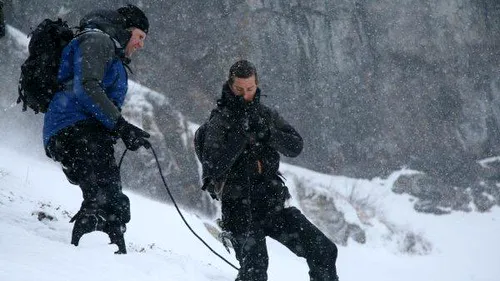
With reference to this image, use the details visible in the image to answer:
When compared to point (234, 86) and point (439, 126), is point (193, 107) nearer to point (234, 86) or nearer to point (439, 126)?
point (439, 126)

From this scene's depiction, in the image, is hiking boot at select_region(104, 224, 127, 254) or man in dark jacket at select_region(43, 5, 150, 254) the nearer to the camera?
man in dark jacket at select_region(43, 5, 150, 254)

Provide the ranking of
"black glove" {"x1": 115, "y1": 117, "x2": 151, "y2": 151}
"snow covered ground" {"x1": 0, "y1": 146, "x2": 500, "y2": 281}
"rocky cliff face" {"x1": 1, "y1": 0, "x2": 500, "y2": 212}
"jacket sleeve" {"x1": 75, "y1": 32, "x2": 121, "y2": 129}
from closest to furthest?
"snow covered ground" {"x1": 0, "y1": 146, "x2": 500, "y2": 281}, "jacket sleeve" {"x1": 75, "y1": 32, "x2": 121, "y2": 129}, "black glove" {"x1": 115, "y1": 117, "x2": 151, "y2": 151}, "rocky cliff face" {"x1": 1, "y1": 0, "x2": 500, "y2": 212}

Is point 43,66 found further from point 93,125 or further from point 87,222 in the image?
point 87,222

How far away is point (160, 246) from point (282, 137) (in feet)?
17.1

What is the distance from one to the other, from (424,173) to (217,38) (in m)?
13.1

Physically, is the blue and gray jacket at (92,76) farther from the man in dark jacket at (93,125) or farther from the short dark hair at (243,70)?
the short dark hair at (243,70)

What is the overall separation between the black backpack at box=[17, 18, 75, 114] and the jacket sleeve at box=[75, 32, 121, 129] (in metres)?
0.27

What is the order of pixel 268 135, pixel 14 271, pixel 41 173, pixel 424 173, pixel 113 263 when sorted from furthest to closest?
pixel 424 173 < pixel 41 173 < pixel 268 135 < pixel 113 263 < pixel 14 271

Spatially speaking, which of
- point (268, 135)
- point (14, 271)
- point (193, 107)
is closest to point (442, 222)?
point (193, 107)

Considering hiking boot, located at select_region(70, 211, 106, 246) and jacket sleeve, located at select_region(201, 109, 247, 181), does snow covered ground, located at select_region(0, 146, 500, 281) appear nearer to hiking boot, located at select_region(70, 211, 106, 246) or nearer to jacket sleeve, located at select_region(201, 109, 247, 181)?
hiking boot, located at select_region(70, 211, 106, 246)

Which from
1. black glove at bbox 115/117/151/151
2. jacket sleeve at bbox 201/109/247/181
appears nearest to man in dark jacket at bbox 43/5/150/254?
black glove at bbox 115/117/151/151

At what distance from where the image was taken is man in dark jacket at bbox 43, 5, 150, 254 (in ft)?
10.2

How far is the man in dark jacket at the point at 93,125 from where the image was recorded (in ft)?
10.2

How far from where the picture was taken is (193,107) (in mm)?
21641
